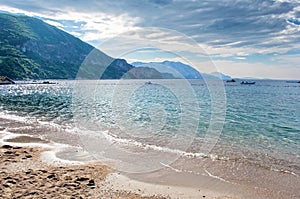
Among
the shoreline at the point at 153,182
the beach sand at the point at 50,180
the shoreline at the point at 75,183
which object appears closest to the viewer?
the beach sand at the point at 50,180

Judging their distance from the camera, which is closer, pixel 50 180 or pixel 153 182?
pixel 50 180

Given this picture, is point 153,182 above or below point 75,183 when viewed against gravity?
below

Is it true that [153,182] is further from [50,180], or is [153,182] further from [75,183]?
[50,180]

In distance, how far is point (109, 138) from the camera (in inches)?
848

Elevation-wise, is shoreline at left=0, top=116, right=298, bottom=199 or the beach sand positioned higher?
the beach sand

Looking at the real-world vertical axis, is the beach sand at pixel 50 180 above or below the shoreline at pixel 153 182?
above

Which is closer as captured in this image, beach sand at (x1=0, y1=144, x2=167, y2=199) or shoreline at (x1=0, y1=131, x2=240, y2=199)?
beach sand at (x1=0, y1=144, x2=167, y2=199)

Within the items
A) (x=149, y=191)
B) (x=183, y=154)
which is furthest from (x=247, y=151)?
(x=149, y=191)

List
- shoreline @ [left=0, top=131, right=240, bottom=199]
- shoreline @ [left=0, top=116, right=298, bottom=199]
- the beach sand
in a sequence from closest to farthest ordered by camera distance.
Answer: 1. the beach sand
2. shoreline @ [left=0, top=131, right=240, bottom=199]
3. shoreline @ [left=0, top=116, right=298, bottom=199]

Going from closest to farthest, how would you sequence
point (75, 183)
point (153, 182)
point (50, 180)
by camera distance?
1. point (75, 183)
2. point (50, 180)
3. point (153, 182)

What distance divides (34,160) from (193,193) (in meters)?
8.81

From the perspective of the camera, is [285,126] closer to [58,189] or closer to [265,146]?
[265,146]

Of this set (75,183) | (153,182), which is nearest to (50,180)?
(75,183)

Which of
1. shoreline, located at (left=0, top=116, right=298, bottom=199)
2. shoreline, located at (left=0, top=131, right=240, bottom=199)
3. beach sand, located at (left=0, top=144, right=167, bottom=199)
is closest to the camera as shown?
beach sand, located at (left=0, top=144, right=167, bottom=199)
